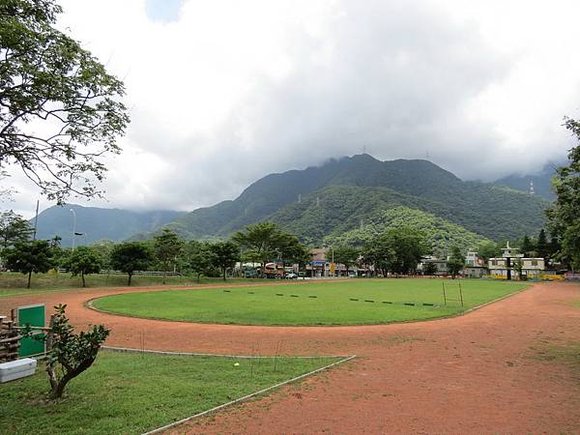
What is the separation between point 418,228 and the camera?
436 feet

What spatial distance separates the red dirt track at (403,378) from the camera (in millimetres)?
7430

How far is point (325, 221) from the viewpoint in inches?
6363

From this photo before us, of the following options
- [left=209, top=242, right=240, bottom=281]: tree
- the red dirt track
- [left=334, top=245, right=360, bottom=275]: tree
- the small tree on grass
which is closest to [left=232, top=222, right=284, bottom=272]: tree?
[left=209, top=242, right=240, bottom=281]: tree

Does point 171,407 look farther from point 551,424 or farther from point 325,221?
point 325,221

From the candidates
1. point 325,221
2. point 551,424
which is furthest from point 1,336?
point 325,221

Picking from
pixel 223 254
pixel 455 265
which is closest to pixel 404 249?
pixel 455 265

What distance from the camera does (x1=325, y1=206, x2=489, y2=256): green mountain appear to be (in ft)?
444

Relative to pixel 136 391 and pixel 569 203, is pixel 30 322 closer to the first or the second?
pixel 136 391

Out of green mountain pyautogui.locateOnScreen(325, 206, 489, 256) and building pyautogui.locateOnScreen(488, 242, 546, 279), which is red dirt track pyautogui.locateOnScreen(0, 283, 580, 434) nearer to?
building pyautogui.locateOnScreen(488, 242, 546, 279)

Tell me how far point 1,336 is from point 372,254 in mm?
94757

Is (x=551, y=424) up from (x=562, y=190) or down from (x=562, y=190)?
down

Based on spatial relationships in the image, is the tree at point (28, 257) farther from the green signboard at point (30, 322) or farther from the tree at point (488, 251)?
the tree at point (488, 251)

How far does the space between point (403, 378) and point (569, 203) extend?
22.5ft

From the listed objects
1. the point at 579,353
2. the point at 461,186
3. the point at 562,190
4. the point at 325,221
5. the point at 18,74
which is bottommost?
the point at 579,353
